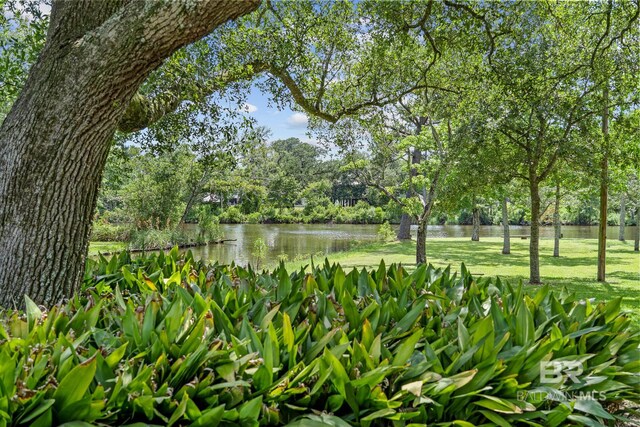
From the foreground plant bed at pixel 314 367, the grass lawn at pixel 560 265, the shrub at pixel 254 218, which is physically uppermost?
the shrub at pixel 254 218

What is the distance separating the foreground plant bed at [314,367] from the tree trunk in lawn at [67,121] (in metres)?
0.42

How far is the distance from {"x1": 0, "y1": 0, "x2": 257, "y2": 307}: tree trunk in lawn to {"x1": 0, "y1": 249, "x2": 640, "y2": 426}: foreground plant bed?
42cm

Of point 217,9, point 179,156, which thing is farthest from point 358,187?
point 217,9

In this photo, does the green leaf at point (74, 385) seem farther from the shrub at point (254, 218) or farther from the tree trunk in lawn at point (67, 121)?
the shrub at point (254, 218)

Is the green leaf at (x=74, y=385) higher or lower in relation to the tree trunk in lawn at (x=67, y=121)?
lower

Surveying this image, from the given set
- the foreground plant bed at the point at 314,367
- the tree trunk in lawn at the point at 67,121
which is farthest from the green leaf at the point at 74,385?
the tree trunk in lawn at the point at 67,121

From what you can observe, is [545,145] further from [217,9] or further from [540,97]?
[217,9]

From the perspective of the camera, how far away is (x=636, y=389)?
1900mm

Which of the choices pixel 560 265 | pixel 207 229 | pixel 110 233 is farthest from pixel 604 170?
pixel 110 233

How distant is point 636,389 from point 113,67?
312 cm

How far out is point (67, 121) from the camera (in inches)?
95.4

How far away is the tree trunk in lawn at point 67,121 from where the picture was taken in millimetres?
2363

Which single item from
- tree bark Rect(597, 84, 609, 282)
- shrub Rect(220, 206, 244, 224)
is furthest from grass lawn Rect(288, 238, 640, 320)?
shrub Rect(220, 206, 244, 224)

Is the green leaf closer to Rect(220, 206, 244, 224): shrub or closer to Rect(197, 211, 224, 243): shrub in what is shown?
Rect(197, 211, 224, 243): shrub
